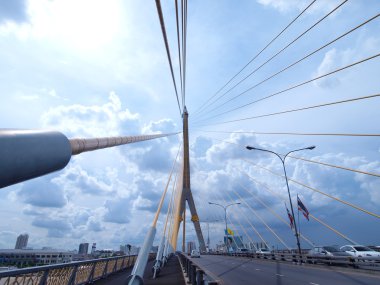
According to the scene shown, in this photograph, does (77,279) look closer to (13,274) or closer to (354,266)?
(13,274)

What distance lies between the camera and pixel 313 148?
2842 cm

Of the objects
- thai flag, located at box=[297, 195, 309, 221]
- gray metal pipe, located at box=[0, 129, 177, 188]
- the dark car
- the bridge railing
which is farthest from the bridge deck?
gray metal pipe, located at box=[0, 129, 177, 188]

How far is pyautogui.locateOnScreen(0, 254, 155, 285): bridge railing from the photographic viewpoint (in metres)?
7.02

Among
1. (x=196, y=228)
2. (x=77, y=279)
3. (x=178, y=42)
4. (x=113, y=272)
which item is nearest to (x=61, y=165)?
(x=178, y=42)

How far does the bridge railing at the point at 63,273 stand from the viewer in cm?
702

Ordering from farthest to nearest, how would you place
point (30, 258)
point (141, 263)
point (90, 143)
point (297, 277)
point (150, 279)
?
point (30, 258) < point (150, 279) < point (297, 277) < point (141, 263) < point (90, 143)

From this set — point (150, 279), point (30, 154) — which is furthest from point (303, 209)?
point (30, 154)

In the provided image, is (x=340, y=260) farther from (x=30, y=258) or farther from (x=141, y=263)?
(x=30, y=258)

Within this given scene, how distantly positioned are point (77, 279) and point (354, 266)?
18.4 m

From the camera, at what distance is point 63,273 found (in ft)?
32.1

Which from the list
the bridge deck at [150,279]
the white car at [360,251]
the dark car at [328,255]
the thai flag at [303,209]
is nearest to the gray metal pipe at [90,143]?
the bridge deck at [150,279]

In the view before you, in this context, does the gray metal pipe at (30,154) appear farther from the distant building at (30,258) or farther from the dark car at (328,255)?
the dark car at (328,255)

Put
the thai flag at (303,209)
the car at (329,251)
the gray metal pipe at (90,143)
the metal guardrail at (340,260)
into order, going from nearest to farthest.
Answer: the gray metal pipe at (90,143), the metal guardrail at (340,260), the thai flag at (303,209), the car at (329,251)

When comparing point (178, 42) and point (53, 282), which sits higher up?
point (178, 42)
